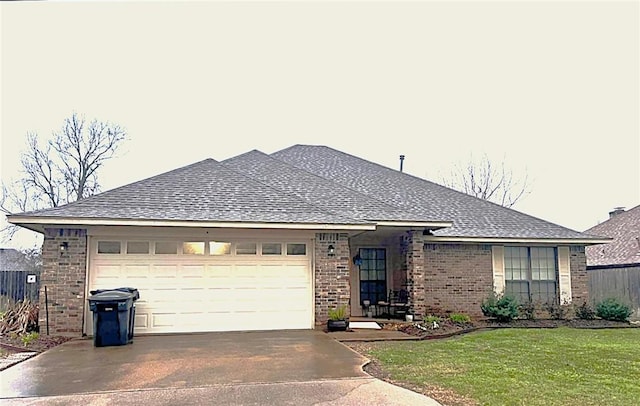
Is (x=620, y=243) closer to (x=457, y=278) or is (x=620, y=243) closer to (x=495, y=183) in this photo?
(x=457, y=278)

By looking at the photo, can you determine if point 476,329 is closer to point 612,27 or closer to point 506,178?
point 612,27

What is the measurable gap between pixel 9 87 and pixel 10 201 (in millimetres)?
21851

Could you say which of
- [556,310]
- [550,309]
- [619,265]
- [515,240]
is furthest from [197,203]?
[619,265]

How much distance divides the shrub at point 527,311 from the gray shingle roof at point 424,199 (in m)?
1.83

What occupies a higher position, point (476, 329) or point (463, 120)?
point (463, 120)

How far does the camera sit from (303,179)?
15.1 m

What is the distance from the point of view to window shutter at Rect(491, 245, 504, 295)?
14.4 m

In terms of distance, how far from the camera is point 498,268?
Answer: 1448 centimetres

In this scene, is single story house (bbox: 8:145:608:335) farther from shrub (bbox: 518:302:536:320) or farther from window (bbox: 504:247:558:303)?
shrub (bbox: 518:302:536:320)

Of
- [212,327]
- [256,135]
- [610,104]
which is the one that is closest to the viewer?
[212,327]

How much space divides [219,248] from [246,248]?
1.91 feet

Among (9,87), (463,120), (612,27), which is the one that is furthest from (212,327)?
(463,120)

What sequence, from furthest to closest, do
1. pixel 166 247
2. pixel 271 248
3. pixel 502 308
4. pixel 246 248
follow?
pixel 502 308, pixel 271 248, pixel 246 248, pixel 166 247

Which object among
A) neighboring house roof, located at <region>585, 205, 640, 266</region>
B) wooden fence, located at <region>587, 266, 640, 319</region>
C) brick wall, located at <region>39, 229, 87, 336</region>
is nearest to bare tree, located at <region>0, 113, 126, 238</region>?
brick wall, located at <region>39, 229, 87, 336</region>
